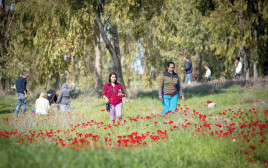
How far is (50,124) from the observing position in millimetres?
7266

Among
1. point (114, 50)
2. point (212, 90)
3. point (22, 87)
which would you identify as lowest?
point (212, 90)

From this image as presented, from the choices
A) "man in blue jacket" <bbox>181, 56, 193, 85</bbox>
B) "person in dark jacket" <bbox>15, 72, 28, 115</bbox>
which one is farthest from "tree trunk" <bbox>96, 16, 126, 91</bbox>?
"man in blue jacket" <bbox>181, 56, 193, 85</bbox>

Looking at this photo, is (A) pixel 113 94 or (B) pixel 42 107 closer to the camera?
(A) pixel 113 94

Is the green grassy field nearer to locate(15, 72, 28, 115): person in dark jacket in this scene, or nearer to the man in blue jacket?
locate(15, 72, 28, 115): person in dark jacket

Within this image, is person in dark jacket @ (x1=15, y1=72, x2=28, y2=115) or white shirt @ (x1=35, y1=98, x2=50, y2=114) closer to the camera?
white shirt @ (x1=35, y1=98, x2=50, y2=114)

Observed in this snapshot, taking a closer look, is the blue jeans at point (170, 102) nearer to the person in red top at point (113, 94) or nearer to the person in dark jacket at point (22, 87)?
the person in red top at point (113, 94)

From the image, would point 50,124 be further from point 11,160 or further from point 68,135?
point 11,160

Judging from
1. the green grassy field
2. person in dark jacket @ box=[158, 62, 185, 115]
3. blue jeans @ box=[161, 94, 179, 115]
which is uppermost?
person in dark jacket @ box=[158, 62, 185, 115]

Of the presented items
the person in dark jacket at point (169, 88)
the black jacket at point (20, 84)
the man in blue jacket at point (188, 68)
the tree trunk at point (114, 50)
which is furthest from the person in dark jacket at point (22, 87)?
the man in blue jacket at point (188, 68)

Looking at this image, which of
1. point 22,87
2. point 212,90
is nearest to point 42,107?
point 22,87

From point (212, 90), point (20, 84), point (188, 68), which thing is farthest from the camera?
point (188, 68)

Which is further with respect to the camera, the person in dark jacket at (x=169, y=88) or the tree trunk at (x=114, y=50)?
the tree trunk at (x=114, y=50)

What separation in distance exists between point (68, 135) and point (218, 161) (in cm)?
351

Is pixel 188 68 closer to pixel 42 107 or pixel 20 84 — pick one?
pixel 42 107
